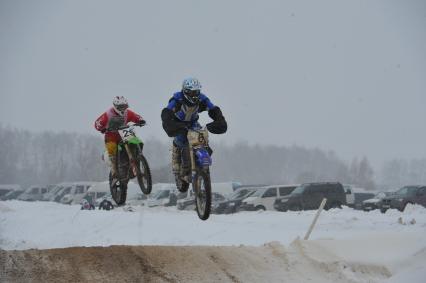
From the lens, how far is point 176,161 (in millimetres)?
10156

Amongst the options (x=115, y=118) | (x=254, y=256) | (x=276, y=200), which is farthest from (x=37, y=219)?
(x=115, y=118)

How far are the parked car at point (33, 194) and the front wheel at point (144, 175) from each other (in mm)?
38344

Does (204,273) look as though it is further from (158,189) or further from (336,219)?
(158,189)

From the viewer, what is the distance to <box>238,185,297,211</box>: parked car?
1236 inches

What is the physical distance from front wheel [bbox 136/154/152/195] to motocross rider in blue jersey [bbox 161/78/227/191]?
0.86 metres

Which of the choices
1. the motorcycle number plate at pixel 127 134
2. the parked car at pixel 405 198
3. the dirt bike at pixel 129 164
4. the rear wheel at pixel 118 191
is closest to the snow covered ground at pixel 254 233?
the parked car at pixel 405 198

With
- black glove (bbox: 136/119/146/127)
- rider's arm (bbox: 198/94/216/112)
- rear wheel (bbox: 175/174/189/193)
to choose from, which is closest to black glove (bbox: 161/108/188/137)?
rider's arm (bbox: 198/94/216/112)

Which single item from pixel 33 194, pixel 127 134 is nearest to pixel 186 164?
pixel 127 134

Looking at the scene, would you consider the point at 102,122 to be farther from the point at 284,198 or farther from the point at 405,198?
the point at 405,198

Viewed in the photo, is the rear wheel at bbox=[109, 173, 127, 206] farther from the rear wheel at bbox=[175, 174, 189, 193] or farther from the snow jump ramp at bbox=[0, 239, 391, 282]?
the rear wheel at bbox=[175, 174, 189, 193]

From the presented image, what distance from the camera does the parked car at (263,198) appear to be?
3139 cm

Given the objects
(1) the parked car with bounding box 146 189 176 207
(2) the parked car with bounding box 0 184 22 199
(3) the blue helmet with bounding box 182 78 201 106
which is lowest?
(2) the parked car with bounding box 0 184 22 199

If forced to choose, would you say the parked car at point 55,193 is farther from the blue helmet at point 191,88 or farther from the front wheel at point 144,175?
the blue helmet at point 191,88

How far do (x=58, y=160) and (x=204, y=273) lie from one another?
17.2 m
